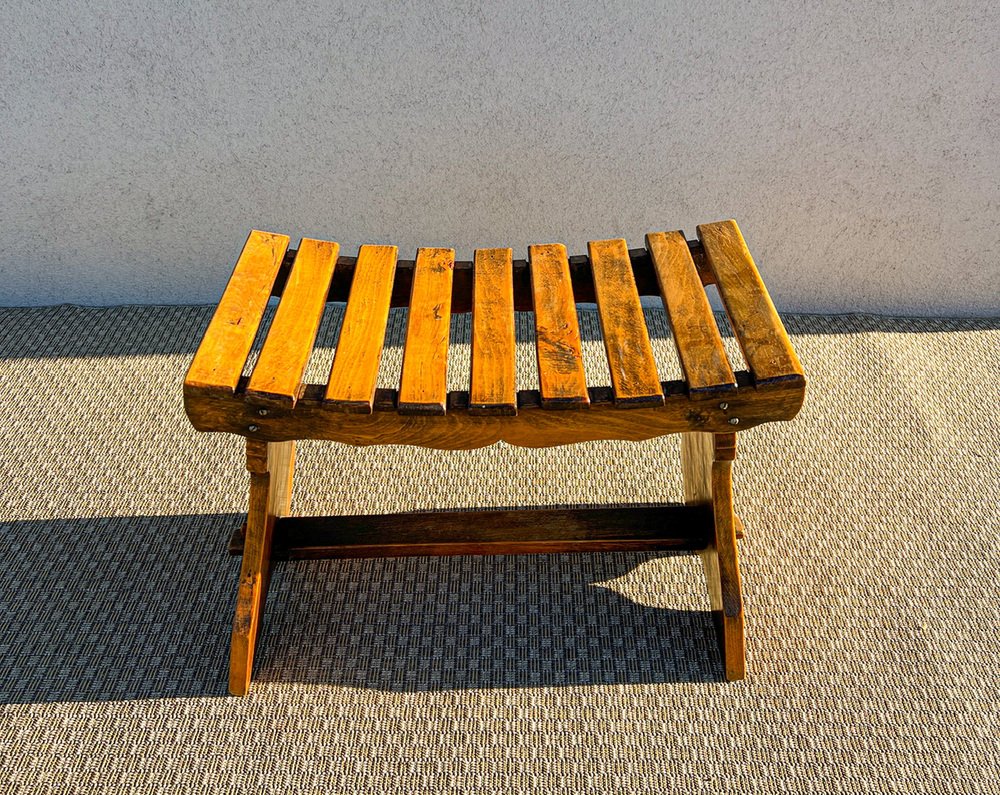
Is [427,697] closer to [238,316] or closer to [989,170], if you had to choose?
[238,316]

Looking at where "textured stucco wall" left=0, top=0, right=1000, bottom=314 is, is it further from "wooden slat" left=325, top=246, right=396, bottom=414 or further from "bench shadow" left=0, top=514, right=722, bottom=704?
"bench shadow" left=0, top=514, right=722, bottom=704

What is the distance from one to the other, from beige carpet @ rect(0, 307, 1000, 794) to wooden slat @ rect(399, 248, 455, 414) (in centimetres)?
52

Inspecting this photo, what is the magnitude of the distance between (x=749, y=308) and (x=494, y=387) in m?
0.47

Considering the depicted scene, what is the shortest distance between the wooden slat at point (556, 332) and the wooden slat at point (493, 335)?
0.05 meters

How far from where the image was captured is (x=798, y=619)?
1856 mm

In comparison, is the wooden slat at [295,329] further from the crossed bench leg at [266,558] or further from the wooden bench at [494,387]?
the crossed bench leg at [266,558]

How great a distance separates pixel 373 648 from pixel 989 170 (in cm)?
193

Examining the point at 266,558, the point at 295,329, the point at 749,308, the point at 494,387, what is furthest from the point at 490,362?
the point at 266,558

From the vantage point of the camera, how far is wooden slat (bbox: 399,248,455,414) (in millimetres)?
1525

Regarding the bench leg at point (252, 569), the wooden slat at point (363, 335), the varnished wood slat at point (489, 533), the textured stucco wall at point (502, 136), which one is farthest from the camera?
the textured stucco wall at point (502, 136)

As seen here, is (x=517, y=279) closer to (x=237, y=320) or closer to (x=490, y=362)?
(x=490, y=362)

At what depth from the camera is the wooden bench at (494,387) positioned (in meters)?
1.53

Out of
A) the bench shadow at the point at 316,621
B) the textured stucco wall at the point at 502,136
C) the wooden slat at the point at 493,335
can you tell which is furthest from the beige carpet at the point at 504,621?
the wooden slat at the point at 493,335

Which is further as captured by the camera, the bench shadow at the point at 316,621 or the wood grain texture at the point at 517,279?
the wood grain texture at the point at 517,279
